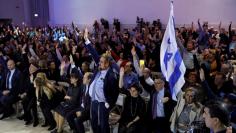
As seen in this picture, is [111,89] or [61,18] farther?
[61,18]

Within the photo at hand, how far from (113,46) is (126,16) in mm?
10424

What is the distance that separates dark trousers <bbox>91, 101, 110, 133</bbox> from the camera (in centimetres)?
636

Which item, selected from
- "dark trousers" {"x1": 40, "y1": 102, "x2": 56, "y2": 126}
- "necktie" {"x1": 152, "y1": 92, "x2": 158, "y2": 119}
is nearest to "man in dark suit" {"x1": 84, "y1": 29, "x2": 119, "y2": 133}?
"necktie" {"x1": 152, "y1": 92, "x2": 158, "y2": 119}

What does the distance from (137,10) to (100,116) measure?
16.2 m

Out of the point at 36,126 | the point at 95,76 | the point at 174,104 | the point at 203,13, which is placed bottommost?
the point at 36,126

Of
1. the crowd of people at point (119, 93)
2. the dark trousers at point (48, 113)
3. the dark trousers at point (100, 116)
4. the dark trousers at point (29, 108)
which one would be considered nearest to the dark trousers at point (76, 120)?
the crowd of people at point (119, 93)

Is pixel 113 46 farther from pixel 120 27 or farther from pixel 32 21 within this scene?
pixel 32 21

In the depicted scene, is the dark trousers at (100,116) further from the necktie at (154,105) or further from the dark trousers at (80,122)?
the necktie at (154,105)

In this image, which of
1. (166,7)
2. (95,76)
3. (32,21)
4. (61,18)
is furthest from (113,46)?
(32,21)

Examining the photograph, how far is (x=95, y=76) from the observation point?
6395mm

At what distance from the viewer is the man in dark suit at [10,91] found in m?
8.74

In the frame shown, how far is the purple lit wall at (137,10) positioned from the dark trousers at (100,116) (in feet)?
41.9

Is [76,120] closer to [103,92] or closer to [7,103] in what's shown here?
[103,92]

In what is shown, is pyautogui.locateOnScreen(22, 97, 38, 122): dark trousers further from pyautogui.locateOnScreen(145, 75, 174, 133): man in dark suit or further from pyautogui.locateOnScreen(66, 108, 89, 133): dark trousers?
pyautogui.locateOnScreen(145, 75, 174, 133): man in dark suit
